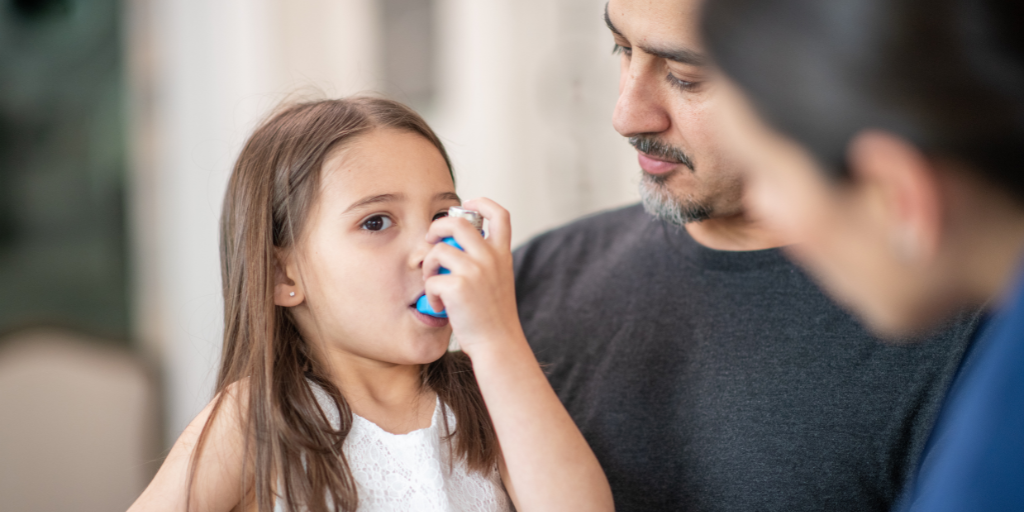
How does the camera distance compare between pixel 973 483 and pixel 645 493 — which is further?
pixel 645 493

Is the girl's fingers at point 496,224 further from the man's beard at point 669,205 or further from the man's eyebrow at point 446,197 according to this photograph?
the man's beard at point 669,205

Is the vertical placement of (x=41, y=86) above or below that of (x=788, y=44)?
below

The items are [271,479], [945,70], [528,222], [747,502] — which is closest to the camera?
[945,70]

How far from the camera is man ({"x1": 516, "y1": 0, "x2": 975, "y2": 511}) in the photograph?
1.13 meters

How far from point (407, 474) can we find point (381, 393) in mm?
152

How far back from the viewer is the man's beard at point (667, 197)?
4.25 ft

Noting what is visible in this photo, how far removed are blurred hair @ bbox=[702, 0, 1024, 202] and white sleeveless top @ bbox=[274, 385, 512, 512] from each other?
2.56 ft

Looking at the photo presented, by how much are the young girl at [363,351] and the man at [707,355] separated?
25 centimetres

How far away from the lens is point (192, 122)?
314 cm

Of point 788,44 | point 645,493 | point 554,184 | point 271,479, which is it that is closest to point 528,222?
point 554,184

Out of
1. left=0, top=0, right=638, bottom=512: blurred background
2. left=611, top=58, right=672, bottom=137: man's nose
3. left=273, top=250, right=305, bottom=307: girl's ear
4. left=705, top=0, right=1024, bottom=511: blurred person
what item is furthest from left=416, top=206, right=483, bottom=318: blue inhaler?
left=0, top=0, right=638, bottom=512: blurred background

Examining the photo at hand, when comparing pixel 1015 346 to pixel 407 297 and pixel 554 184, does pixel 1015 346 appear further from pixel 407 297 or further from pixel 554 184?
pixel 554 184

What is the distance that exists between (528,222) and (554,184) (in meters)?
0.23

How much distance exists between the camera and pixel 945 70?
21.5 inches
